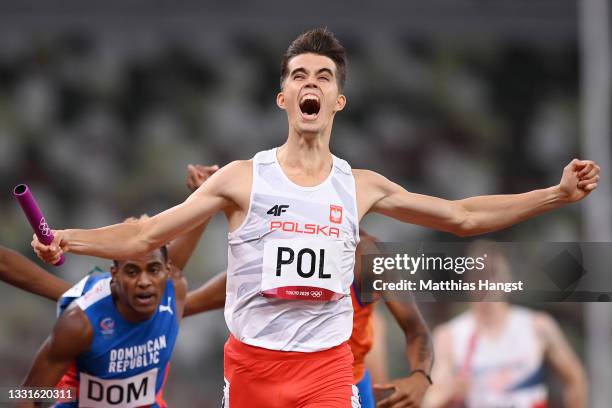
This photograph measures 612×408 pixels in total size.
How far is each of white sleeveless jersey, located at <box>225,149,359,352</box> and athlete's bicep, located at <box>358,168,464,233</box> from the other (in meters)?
0.14

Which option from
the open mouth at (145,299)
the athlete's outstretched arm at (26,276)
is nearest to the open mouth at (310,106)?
the open mouth at (145,299)

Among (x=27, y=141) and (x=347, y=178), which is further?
(x=27, y=141)

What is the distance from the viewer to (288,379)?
4016mm

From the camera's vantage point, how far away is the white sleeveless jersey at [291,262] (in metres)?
3.99

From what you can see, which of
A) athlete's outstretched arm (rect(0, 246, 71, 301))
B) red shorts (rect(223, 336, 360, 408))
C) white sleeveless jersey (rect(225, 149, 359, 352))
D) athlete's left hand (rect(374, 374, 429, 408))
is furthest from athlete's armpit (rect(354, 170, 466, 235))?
athlete's outstretched arm (rect(0, 246, 71, 301))

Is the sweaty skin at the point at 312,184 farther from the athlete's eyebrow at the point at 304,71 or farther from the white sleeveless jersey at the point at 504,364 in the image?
the white sleeveless jersey at the point at 504,364

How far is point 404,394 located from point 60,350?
1868 millimetres

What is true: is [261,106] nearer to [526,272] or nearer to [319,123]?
[526,272]

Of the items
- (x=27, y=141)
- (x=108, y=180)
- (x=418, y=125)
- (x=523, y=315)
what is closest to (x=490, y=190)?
(x=418, y=125)

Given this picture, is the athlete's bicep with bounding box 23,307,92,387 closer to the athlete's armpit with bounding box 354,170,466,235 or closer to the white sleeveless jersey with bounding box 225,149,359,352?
the white sleeveless jersey with bounding box 225,149,359,352

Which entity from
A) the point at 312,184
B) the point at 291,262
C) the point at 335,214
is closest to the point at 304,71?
the point at 312,184

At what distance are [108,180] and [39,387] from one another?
4849mm

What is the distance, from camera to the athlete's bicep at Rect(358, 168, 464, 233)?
4.22 metres

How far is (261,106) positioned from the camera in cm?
1045
